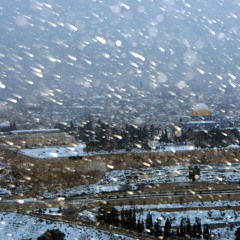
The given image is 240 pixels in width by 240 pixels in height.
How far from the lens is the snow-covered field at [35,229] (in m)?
12.8

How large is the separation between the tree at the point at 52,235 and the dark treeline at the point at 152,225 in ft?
4.45

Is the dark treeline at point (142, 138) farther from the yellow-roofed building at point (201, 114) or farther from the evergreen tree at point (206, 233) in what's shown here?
the evergreen tree at point (206, 233)

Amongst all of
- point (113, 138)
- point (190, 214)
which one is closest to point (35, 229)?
point (190, 214)

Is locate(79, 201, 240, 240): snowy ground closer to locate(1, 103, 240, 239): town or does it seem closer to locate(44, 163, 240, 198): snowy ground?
locate(1, 103, 240, 239): town

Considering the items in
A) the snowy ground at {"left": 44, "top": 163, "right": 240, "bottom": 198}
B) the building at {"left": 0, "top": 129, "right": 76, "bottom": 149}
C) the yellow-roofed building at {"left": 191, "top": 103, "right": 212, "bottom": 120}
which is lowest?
the yellow-roofed building at {"left": 191, "top": 103, "right": 212, "bottom": 120}

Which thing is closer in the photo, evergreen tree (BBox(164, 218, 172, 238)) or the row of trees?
evergreen tree (BBox(164, 218, 172, 238))

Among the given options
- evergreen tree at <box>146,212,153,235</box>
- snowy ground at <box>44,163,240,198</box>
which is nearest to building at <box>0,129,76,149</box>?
snowy ground at <box>44,163,240,198</box>

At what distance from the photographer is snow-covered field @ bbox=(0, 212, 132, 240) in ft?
42.0

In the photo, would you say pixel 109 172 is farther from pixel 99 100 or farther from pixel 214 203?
pixel 99 100

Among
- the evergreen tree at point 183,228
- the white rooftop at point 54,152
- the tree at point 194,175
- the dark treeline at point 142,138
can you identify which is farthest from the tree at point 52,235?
the dark treeline at point 142,138

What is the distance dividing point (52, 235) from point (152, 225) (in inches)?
87.5

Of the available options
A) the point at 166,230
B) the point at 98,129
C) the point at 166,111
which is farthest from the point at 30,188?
the point at 166,111

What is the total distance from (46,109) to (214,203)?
130ft

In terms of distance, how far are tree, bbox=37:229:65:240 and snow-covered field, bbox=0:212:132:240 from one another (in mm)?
195
